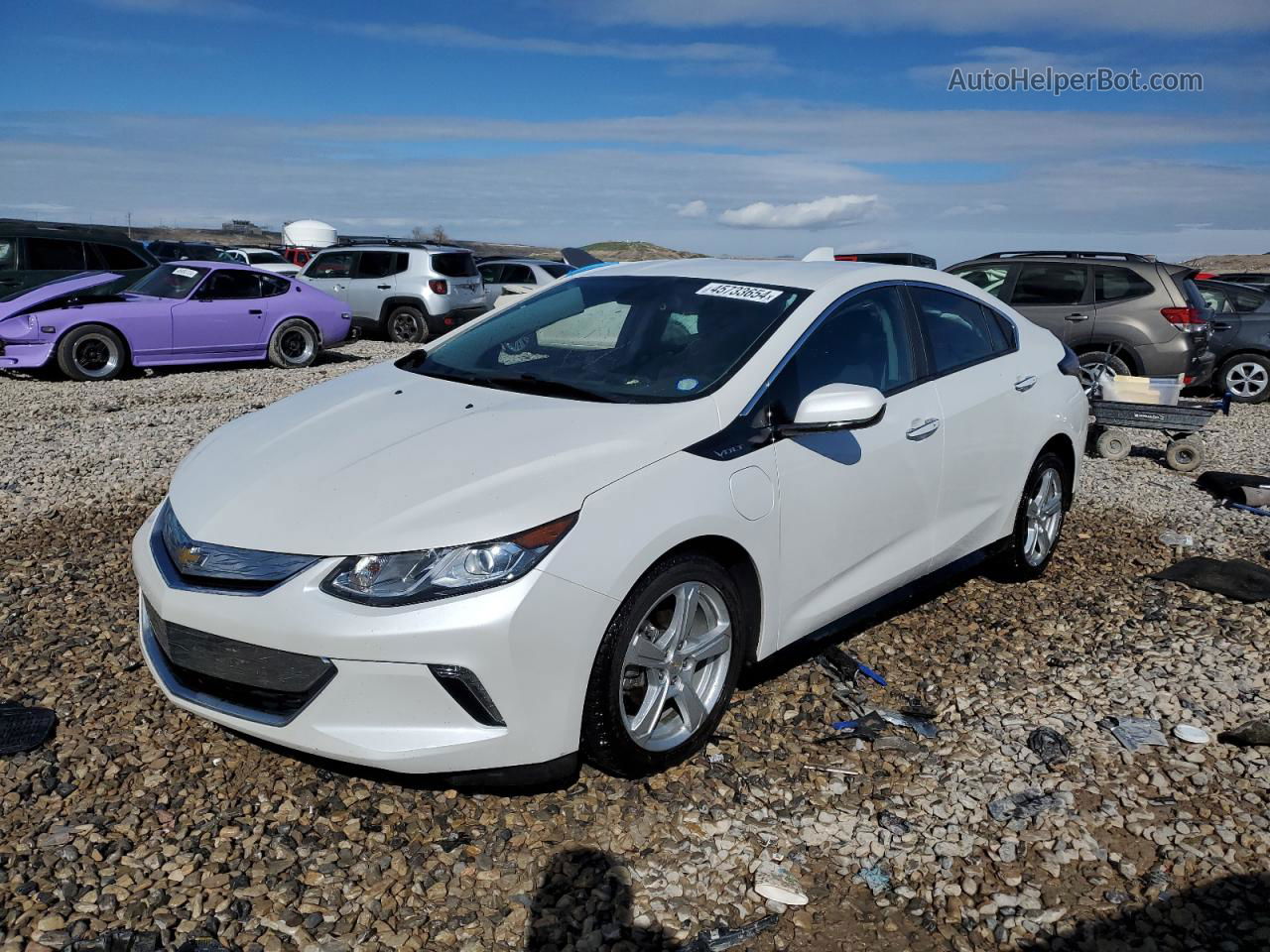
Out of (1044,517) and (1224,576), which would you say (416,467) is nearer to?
(1044,517)

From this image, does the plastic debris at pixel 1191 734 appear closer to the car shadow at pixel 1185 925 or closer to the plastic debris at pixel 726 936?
the car shadow at pixel 1185 925

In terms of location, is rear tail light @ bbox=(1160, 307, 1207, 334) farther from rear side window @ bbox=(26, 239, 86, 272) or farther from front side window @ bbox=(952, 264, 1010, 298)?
rear side window @ bbox=(26, 239, 86, 272)

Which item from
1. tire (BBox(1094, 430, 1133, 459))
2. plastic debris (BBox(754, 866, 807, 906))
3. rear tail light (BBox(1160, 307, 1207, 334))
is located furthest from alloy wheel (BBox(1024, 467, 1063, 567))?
rear tail light (BBox(1160, 307, 1207, 334))

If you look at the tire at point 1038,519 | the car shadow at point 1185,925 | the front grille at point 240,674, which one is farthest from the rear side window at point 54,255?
the car shadow at point 1185,925

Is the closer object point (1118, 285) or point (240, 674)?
point (240, 674)

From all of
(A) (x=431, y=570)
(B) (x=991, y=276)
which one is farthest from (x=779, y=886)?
(B) (x=991, y=276)

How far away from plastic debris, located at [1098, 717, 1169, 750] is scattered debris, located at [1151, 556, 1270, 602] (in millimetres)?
1725

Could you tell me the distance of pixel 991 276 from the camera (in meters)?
12.1

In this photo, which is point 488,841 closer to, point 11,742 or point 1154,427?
point 11,742

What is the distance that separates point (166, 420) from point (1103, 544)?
7.96m

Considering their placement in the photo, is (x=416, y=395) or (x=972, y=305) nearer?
(x=416, y=395)

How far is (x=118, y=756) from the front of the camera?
11.6 feet

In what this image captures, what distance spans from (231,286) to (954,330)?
11264mm

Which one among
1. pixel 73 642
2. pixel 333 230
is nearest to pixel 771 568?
pixel 73 642
